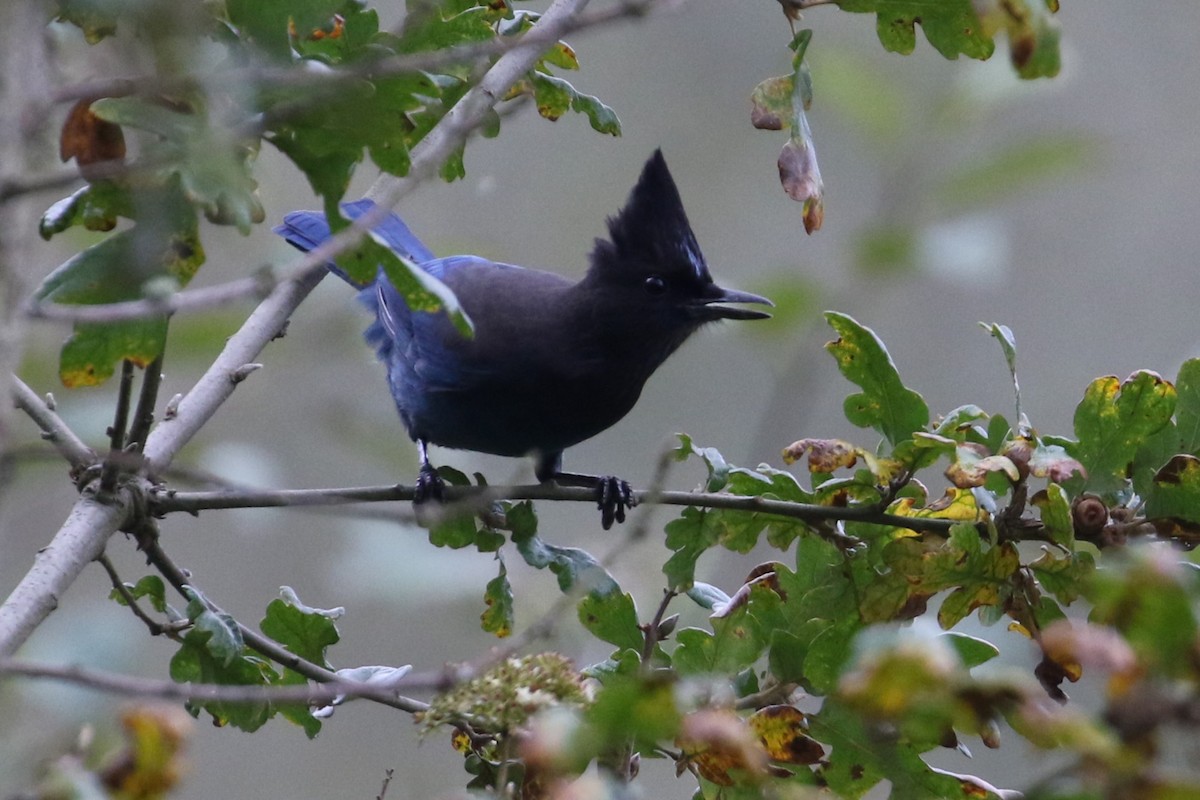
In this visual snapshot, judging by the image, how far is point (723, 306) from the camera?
3.87m

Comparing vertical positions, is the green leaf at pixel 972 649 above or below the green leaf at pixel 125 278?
below

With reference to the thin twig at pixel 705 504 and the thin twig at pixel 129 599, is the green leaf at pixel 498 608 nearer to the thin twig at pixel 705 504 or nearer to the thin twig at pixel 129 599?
the thin twig at pixel 705 504

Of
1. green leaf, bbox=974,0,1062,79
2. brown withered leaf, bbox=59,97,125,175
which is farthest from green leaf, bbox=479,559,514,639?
green leaf, bbox=974,0,1062,79

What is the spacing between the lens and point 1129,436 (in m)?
2.22

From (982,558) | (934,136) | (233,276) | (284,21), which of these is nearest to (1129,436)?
(982,558)

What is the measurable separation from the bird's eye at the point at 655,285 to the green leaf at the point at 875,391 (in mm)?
1538

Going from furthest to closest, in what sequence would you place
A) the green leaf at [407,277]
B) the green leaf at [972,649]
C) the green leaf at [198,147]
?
Result: the green leaf at [972,649] < the green leaf at [407,277] < the green leaf at [198,147]

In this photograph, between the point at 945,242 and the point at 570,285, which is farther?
the point at 570,285

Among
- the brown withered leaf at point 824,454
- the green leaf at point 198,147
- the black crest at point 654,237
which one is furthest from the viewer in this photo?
the black crest at point 654,237

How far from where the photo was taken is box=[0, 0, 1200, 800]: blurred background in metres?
2.70

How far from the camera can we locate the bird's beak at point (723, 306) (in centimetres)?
366

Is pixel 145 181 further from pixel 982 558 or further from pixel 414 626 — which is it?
pixel 414 626

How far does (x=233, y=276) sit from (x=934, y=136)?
114 inches

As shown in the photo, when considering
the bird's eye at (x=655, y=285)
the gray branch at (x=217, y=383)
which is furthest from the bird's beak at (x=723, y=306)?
the gray branch at (x=217, y=383)
